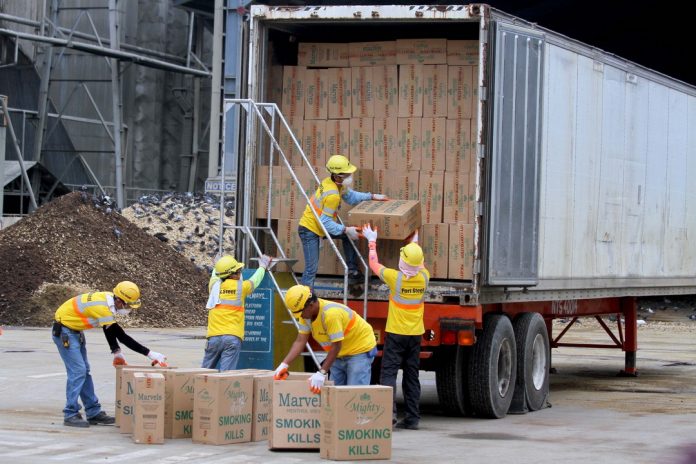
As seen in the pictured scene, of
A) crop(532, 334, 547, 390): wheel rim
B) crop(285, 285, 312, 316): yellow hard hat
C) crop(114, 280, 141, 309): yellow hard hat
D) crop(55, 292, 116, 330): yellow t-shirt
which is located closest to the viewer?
crop(285, 285, 312, 316): yellow hard hat

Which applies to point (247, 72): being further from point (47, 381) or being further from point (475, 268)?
point (47, 381)

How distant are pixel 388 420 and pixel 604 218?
6092 millimetres

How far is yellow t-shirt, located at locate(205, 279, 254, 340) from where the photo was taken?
12172 mm

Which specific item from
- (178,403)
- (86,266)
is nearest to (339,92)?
(178,403)

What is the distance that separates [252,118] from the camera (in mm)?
13281

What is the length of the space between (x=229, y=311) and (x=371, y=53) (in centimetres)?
348


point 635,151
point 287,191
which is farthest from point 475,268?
point 635,151

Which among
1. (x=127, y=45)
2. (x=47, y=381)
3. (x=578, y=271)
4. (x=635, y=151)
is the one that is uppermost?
(x=127, y=45)

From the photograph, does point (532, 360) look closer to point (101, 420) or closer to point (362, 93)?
point (362, 93)

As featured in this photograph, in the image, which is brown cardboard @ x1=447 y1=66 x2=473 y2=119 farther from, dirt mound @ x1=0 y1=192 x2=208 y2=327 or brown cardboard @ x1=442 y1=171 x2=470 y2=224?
dirt mound @ x1=0 y1=192 x2=208 y2=327

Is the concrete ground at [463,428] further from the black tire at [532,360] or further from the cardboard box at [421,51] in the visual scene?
the cardboard box at [421,51]

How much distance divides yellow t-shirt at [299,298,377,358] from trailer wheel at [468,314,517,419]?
7.22ft

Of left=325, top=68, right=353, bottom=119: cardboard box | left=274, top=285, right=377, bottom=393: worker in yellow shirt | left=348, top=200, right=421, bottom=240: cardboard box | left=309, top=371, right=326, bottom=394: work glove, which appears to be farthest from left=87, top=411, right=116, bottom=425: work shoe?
left=325, top=68, right=353, bottom=119: cardboard box

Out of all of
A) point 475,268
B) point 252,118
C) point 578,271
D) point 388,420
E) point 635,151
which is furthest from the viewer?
point 635,151
